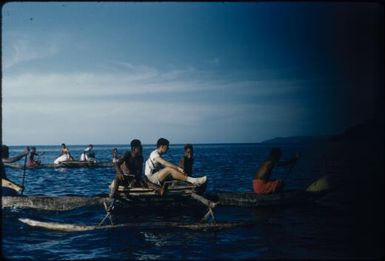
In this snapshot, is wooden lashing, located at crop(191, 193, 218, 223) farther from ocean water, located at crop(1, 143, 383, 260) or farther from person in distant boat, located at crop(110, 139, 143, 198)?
person in distant boat, located at crop(110, 139, 143, 198)

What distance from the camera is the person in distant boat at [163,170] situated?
38.9 ft

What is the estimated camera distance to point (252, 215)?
42.1 feet

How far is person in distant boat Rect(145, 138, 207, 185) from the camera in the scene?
11.9 metres

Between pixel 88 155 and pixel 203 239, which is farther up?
pixel 88 155

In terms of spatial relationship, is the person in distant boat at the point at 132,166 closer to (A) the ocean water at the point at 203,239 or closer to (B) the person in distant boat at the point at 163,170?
(B) the person in distant boat at the point at 163,170

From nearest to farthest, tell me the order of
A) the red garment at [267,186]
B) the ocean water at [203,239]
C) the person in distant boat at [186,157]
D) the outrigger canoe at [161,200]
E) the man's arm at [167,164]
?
1. the ocean water at [203,239]
2. the man's arm at [167,164]
3. the outrigger canoe at [161,200]
4. the person in distant boat at [186,157]
5. the red garment at [267,186]

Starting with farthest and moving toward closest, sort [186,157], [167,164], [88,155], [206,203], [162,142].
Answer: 1. [88,155]
2. [186,157]
3. [162,142]
4. [167,164]
5. [206,203]

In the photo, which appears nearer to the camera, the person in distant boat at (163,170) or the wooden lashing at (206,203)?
the wooden lashing at (206,203)

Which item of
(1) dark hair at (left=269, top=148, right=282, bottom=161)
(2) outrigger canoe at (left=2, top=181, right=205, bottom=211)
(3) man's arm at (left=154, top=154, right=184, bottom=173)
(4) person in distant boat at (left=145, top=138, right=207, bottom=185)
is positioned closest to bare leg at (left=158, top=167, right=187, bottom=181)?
(4) person in distant boat at (left=145, top=138, right=207, bottom=185)

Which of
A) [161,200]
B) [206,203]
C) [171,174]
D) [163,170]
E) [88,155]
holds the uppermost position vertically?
[163,170]

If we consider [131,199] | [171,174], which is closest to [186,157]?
[171,174]

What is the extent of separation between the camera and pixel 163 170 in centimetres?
1207

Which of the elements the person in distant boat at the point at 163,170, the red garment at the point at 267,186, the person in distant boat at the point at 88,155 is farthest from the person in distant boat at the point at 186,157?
the person in distant boat at the point at 88,155

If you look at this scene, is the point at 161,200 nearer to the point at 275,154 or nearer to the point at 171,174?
the point at 171,174
